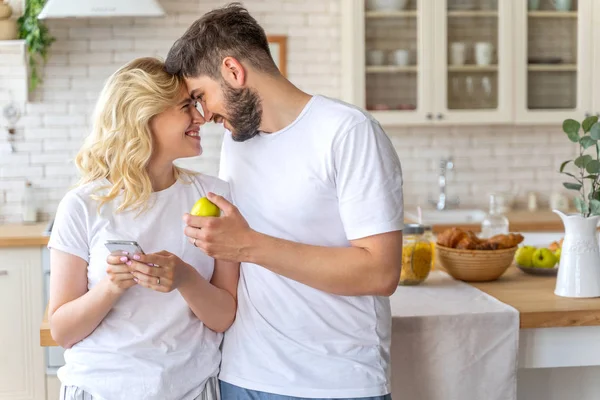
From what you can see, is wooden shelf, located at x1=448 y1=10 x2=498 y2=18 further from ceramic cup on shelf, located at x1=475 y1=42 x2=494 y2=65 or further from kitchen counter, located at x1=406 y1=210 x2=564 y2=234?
kitchen counter, located at x1=406 y1=210 x2=564 y2=234

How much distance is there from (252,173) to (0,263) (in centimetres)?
273

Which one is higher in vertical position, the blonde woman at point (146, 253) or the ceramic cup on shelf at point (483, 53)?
the ceramic cup on shelf at point (483, 53)

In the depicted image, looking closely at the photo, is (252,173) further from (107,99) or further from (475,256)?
(475,256)

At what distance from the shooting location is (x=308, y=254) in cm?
173

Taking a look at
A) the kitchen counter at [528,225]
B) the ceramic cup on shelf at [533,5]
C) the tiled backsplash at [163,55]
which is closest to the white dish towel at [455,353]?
the kitchen counter at [528,225]

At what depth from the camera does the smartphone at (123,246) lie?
1.70m

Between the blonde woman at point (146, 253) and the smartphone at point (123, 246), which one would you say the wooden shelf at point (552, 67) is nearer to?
the blonde woman at point (146, 253)

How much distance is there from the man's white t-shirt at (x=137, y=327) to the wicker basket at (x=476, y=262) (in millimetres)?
1050

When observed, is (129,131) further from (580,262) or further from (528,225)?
(528,225)

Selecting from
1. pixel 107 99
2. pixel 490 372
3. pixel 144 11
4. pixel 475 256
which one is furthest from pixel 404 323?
Answer: pixel 144 11

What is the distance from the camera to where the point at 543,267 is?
2854mm

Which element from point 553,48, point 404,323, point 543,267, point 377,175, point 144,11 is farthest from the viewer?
point 553,48

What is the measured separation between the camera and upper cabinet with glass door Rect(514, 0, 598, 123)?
15.7 ft

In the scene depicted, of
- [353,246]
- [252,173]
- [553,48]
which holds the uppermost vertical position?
[553,48]
